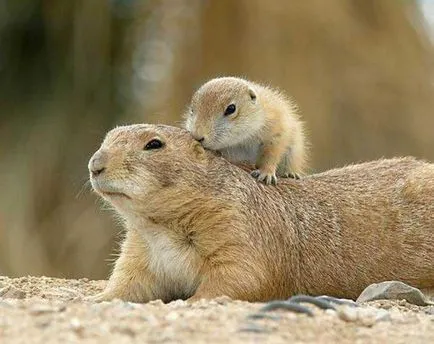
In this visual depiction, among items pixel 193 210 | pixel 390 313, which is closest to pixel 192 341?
pixel 390 313

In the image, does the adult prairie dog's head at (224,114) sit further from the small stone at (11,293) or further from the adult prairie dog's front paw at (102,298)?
the small stone at (11,293)

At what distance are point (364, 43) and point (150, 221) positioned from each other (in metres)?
10.0

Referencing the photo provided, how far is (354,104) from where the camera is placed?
15859 millimetres

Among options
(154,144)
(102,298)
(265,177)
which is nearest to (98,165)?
(154,144)

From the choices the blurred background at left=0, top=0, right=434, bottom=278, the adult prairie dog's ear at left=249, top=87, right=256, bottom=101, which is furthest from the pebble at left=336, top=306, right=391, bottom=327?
the blurred background at left=0, top=0, right=434, bottom=278

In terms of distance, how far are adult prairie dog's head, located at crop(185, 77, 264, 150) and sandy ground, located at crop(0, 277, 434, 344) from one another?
190 centimetres

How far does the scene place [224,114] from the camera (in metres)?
7.71

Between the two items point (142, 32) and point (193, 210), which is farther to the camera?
point (142, 32)

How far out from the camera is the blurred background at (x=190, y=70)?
1552 cm

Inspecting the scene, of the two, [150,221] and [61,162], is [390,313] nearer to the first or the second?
[150,221]

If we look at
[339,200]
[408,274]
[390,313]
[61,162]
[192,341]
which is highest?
[61,162]

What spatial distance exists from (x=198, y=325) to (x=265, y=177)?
Result: 101 inches

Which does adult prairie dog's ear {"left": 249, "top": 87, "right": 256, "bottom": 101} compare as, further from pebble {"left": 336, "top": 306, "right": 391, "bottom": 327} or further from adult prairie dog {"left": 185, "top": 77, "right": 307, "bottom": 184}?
pebble {"left": 336, "top": 306, "right": 391, "bottom": 327}

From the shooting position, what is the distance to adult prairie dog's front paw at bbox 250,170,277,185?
7203 millimetres
